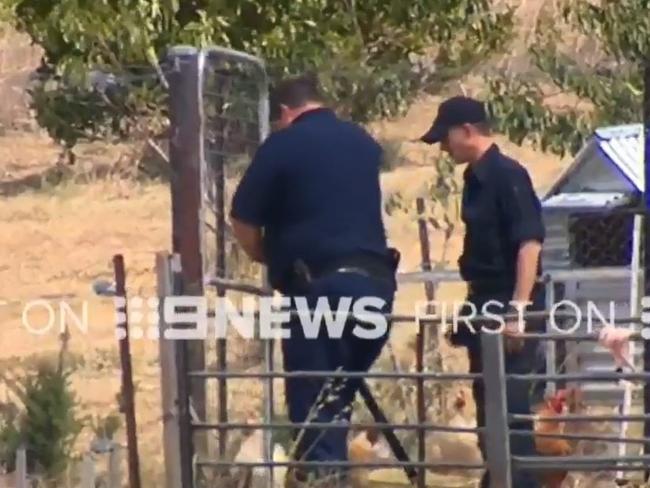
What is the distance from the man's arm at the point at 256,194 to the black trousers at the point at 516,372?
85 centimetres

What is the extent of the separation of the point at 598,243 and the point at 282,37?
3.45m

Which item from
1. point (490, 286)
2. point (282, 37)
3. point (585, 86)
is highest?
point (282, 37)

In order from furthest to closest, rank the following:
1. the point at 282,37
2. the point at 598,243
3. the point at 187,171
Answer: the point at 282,37, the point at 598,243, the point at 187,171

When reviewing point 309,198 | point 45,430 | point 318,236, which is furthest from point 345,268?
point 45,430

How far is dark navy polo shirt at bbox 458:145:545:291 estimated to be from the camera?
623 cm

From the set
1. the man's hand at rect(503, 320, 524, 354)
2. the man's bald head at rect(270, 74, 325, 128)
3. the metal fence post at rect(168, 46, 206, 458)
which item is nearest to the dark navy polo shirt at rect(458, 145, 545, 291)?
the man's hand at rect(503, 320, 524, 354)

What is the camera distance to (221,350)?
6199mm

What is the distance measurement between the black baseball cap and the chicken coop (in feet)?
3.71

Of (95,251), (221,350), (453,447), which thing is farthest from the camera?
(95,251)

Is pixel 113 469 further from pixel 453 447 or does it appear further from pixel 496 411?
pixel 453 447

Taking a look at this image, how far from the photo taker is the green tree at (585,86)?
9.91 m

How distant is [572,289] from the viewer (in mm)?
8281
